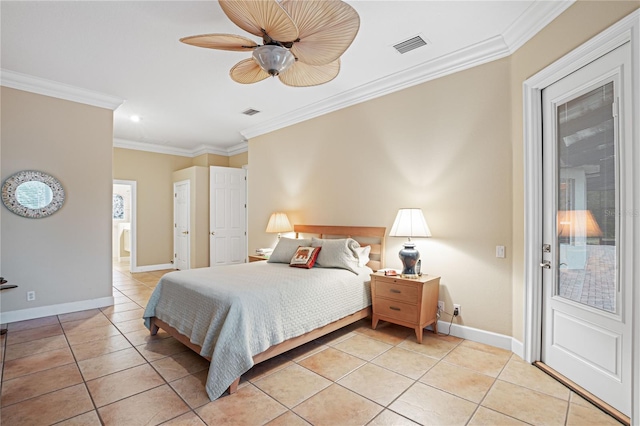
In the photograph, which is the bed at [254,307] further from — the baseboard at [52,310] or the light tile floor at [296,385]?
the baseboard at [52,310]

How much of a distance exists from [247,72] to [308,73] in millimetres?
510

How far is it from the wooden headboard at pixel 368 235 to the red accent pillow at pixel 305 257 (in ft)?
1.87

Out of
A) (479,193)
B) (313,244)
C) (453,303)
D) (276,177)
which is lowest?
(453,303)

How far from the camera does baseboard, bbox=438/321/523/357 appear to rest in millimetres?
2855

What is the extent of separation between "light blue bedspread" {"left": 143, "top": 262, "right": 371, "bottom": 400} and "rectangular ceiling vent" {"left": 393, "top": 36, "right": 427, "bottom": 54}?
233 centimetres

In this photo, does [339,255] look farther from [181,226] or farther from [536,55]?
[181,226]

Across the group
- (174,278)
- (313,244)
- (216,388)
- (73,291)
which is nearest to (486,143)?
(313,244)

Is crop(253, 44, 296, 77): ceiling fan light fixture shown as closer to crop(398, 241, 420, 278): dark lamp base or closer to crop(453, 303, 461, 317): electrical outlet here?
crop(398, 241, 420, 278): dark lamp base

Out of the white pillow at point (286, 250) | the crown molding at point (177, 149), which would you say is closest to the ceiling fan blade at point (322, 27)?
the white pillow at point (286, 250)

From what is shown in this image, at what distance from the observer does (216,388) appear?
215 centimetres

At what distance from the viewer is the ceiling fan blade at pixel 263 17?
69.7 inches

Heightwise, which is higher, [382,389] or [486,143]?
[486,143]

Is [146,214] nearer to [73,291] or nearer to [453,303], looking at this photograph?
[73,291]

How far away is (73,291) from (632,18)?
5.89 m
